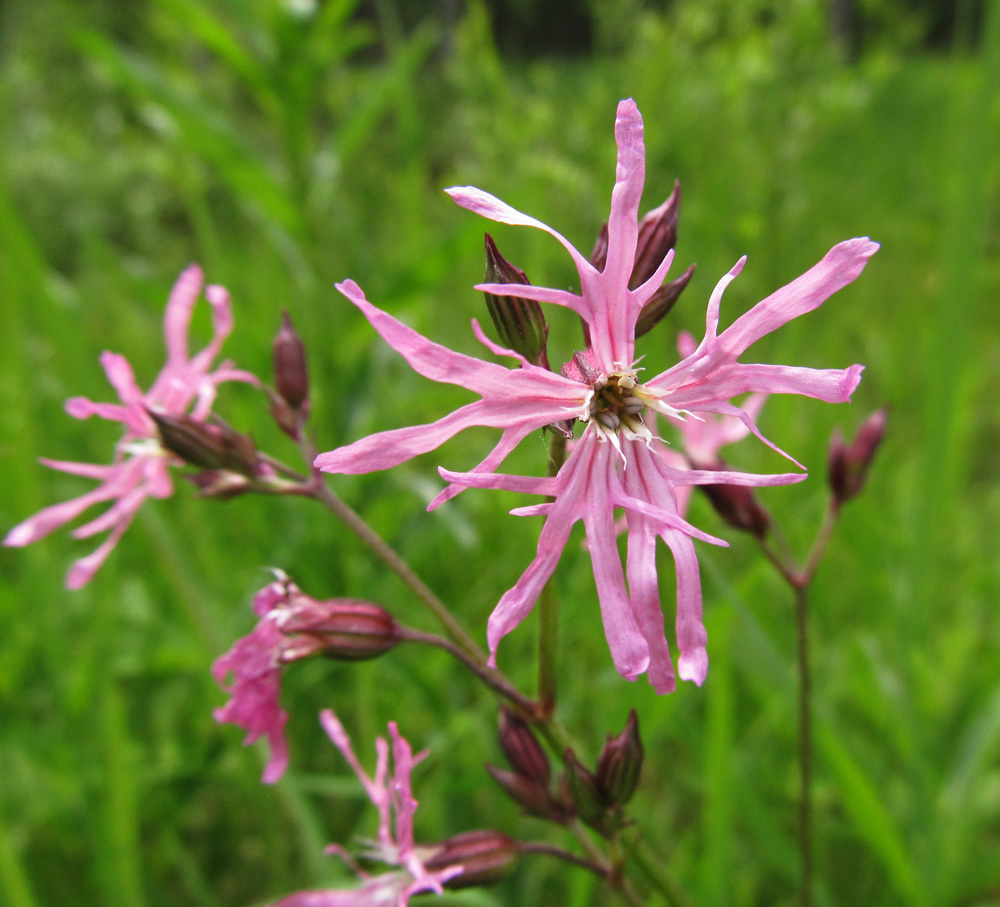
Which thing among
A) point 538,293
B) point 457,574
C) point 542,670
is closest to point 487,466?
point 538,293

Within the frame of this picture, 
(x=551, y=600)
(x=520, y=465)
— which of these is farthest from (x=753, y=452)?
(x=551, y=600)

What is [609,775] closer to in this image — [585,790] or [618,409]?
[585,790]

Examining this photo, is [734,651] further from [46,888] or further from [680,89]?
[680,89]

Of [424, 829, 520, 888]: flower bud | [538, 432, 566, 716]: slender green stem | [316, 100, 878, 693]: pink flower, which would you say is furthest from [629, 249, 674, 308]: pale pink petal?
[424, 829, 520, 888]: flower bud

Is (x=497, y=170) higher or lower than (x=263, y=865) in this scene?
higher

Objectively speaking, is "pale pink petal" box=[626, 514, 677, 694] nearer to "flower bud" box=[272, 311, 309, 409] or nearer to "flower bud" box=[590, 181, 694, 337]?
"flower bud" box=[590, 181, 694, 337]

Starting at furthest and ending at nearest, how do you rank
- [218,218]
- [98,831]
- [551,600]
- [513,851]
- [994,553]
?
[218,218], [994,553], [98,831], [513,851], [551,600]

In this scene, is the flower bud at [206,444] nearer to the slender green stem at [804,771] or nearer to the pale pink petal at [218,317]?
the pale pink petal at [218,317]
